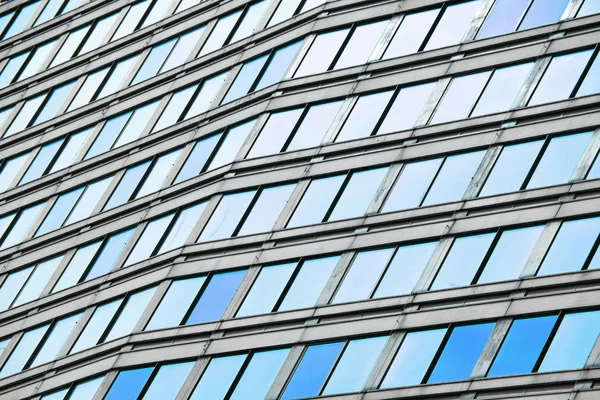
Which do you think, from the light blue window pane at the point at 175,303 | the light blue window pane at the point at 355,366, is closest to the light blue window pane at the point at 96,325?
the light blue window pane at the point at 175,303

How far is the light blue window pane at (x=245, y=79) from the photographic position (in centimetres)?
4572

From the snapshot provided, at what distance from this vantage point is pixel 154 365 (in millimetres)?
39438

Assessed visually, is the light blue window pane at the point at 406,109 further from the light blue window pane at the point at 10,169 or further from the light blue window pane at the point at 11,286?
the light blue window pane at the point at 10,169

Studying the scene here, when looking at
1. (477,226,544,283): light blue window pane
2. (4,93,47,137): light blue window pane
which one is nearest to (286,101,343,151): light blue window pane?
(477,226,544,283): light blue window pane

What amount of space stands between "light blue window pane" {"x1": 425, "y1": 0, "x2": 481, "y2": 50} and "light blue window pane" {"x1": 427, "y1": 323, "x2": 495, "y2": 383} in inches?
458

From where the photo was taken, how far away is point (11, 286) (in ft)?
163

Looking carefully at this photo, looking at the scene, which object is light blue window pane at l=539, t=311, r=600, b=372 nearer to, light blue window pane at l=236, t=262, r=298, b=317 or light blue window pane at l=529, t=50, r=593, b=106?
light blue window pane at l=529, t=50, r=593, b=106

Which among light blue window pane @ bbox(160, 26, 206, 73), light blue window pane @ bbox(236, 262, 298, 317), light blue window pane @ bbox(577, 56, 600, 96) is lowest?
light blue window pane @ bbox(236, 262, 298, 317)

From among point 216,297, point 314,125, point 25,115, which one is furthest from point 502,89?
point 25,115

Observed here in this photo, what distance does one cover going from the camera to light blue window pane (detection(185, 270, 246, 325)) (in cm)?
3919

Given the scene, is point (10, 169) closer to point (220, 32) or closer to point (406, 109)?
point (220, 32)

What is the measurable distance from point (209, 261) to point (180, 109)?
979 centimetres

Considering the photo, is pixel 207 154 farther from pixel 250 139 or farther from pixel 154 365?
pixel 154 365

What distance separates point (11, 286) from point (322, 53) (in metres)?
16.8
